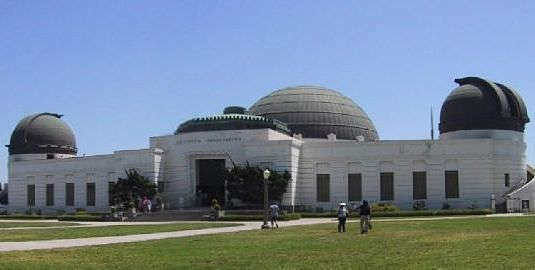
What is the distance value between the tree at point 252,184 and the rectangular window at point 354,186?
624cm

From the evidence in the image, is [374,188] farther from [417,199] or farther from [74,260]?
[74,260]

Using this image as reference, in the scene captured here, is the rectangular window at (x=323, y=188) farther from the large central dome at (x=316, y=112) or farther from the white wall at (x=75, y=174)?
the white wall at (x=75, y=174)

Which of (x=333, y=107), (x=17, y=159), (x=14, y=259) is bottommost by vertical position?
(x=14, y=259)

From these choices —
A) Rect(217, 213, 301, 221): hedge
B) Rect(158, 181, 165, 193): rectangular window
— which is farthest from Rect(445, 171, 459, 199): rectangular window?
Rect(158, 181, 165, 193): rectangular window

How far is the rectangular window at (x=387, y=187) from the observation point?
63.8m

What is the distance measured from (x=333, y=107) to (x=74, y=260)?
59836 mm

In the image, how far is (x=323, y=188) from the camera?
216ft

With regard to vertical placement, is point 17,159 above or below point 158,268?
above

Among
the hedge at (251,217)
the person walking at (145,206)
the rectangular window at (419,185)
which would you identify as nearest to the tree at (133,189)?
the person walking at (145,206)

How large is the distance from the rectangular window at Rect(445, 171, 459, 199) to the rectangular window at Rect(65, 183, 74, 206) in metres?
39.0

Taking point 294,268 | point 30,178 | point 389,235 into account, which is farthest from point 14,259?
point 30,178

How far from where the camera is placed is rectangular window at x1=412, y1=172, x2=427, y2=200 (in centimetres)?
6327

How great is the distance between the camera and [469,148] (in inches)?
2478

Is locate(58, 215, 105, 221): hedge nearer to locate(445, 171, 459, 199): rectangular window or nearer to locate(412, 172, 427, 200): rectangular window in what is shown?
locate(412, 172, 427, 200): rectangular window
